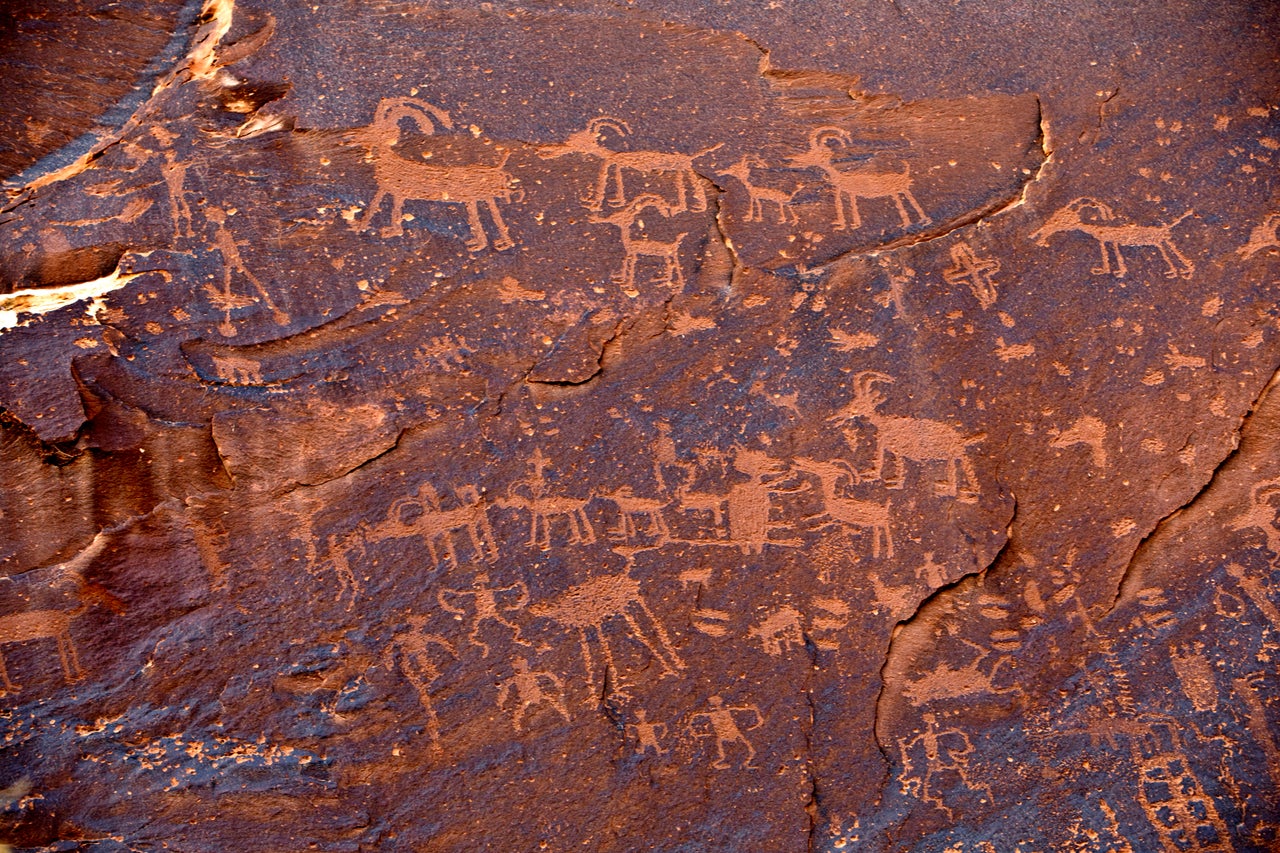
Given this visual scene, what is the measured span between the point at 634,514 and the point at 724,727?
589 mm

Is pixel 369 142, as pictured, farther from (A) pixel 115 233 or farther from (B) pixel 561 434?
(B) pixel 561 434

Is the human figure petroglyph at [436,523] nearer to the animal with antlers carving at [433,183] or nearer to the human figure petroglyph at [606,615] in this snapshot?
the human figure petroglyph at [606,615]

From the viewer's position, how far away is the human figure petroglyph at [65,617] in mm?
2295

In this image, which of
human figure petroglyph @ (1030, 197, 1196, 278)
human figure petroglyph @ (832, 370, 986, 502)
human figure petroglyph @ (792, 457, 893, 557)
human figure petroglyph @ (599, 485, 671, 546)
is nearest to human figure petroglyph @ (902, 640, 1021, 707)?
human figure petroglyph @ (792, 457, 893, 557)

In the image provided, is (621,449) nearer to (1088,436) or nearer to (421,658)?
(421,658)

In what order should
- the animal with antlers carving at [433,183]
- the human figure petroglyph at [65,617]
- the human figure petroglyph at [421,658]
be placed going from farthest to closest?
the animal with antlers carving at [433,183], the human figure petroglyph at [421,658], the human figure petroglyph at [65,617]

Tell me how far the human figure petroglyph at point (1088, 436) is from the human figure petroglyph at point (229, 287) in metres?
2.09

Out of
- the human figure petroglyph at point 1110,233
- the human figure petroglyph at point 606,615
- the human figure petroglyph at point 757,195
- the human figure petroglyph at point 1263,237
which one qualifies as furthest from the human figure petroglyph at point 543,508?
the human figure petroglyph at point 1263,237

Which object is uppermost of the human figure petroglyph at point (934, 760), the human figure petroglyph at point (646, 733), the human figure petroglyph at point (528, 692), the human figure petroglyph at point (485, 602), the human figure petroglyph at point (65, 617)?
the human figure petroglyph at point (65, 617)

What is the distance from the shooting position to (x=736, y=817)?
245 cm

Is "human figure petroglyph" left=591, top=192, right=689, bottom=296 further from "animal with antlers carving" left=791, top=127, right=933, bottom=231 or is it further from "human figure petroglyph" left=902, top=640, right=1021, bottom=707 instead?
"human figure petroglyph" left=902, top=640, right=1021, bottom=707

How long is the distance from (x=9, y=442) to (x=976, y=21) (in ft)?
9.66

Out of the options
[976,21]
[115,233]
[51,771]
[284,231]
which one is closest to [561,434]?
[284,231]

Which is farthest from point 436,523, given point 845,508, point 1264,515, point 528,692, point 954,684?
point 1264,515
